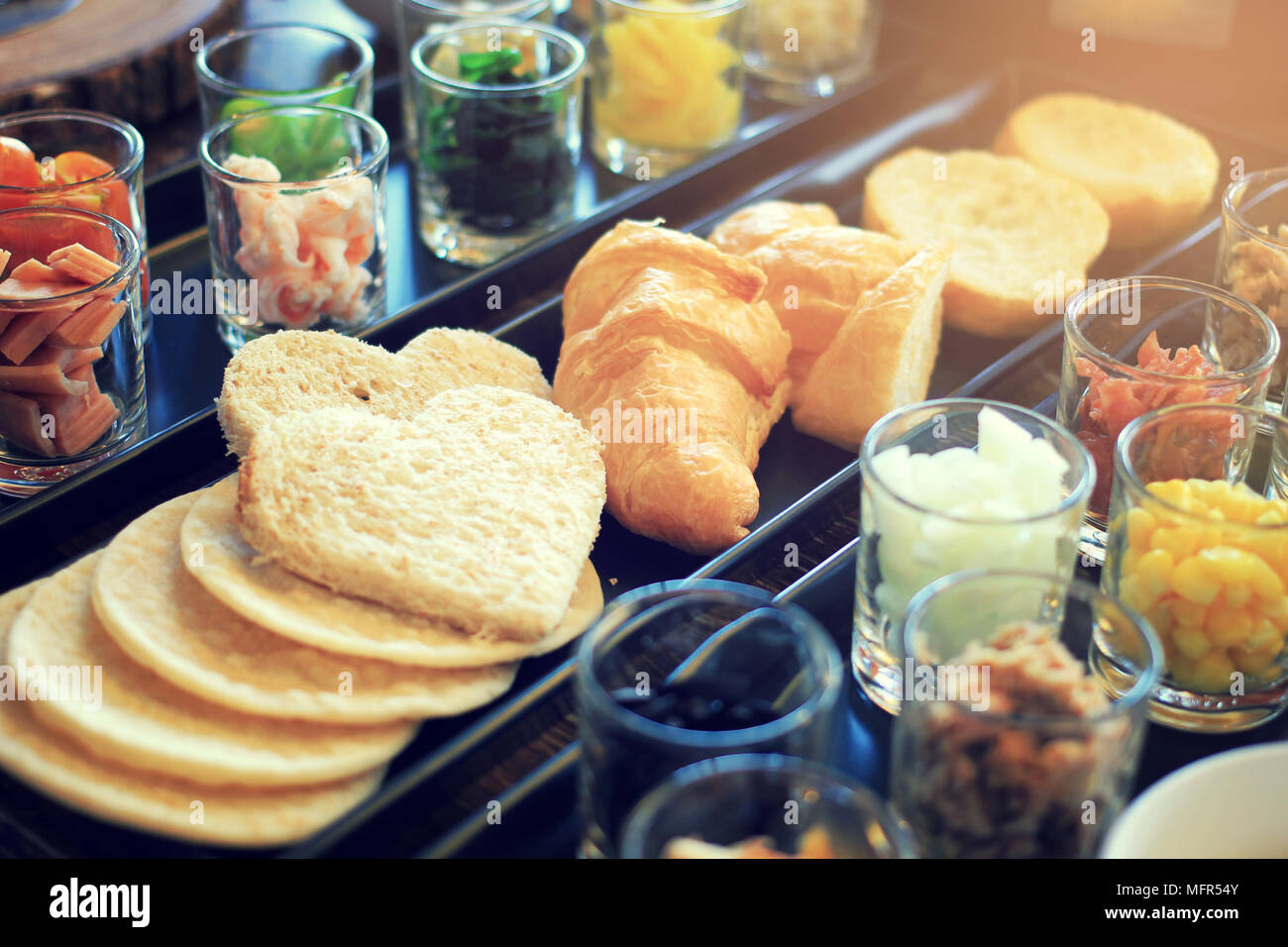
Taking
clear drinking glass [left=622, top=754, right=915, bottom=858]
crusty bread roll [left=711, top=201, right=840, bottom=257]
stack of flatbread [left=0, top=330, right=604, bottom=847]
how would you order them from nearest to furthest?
clear drinking glass [left=622, top=754, right=915, bottom=858]
stack of flatbread [left=0, top=330, right=604, bottom=847]
crusty bread roll [left=711, top=201, right=840, bottom=257]

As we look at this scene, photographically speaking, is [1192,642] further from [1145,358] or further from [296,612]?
[296,612]

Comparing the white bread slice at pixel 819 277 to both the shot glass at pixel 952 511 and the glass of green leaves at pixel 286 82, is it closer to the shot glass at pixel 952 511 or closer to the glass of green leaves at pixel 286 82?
the shot glass at pixel 952 511

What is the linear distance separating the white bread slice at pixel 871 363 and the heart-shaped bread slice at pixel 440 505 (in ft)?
1.37

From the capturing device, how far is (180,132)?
2697 millimetres

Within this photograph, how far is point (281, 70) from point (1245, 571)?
6.78ft

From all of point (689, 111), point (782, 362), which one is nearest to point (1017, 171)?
point (689, 111)

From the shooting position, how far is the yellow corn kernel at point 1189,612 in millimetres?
1394

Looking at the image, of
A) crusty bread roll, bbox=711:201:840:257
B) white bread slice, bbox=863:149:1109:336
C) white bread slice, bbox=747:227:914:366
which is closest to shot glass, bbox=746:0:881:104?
white bread slice, bbox=863:149:1109:336

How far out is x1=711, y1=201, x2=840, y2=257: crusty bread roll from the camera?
2207mm

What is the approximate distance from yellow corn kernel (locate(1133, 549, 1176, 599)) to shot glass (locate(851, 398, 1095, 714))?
8 centimetres

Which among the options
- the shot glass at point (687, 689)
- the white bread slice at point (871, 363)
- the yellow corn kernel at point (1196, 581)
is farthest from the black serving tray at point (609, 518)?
the yellow corn kernel at point (1196, 581)

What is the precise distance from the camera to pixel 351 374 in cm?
187

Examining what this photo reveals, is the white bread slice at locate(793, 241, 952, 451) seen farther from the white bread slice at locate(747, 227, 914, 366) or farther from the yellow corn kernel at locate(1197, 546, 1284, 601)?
the yellow corn kernel at locate(1197, 546, 1284, 601)

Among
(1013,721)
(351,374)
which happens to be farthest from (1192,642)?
(351,374)
